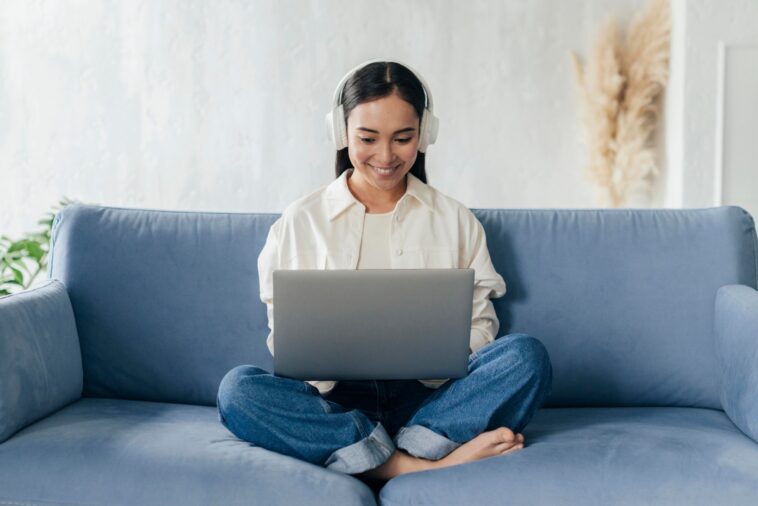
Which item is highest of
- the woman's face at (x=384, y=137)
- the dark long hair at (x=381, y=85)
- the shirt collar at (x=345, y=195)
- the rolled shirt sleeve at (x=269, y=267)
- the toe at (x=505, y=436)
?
the dark long hair at (x=381, y=85)

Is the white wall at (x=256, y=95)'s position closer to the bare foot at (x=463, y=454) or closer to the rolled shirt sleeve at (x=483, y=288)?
the rolled shirt sleeve at (x=483, y=288)

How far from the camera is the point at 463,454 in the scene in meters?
1.68

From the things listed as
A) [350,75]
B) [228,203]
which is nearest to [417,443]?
[350,75]

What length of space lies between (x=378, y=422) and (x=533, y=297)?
51 cm

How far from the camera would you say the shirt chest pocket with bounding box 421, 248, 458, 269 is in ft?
6.64

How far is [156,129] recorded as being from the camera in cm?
388

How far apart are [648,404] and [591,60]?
199cm

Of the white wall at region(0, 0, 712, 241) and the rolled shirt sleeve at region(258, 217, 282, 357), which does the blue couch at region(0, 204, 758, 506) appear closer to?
the rolled shirt sleeve at region(258, 217, 282, 357)

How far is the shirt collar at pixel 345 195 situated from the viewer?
206 centimetres

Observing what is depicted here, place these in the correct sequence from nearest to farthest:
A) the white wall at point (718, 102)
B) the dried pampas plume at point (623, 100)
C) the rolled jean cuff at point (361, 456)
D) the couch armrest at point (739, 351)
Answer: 1. the rolled jean cuff at point (361, 456)
2. the couch armrest at point (739, 351)
3. the white wall at point (718, 102)
4. the dried pampas plume at point (623, 100)

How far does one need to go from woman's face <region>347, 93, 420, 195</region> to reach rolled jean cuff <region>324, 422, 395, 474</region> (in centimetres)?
63

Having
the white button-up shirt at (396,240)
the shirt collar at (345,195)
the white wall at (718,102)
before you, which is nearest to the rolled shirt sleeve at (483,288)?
the white button-up shirt at (396,240)

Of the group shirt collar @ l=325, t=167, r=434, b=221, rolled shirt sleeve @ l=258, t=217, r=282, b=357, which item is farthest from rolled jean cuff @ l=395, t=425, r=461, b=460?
shirt collar @ l=325, t=167, r=434, b=221

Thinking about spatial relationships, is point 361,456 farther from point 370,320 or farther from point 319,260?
point 319,260
